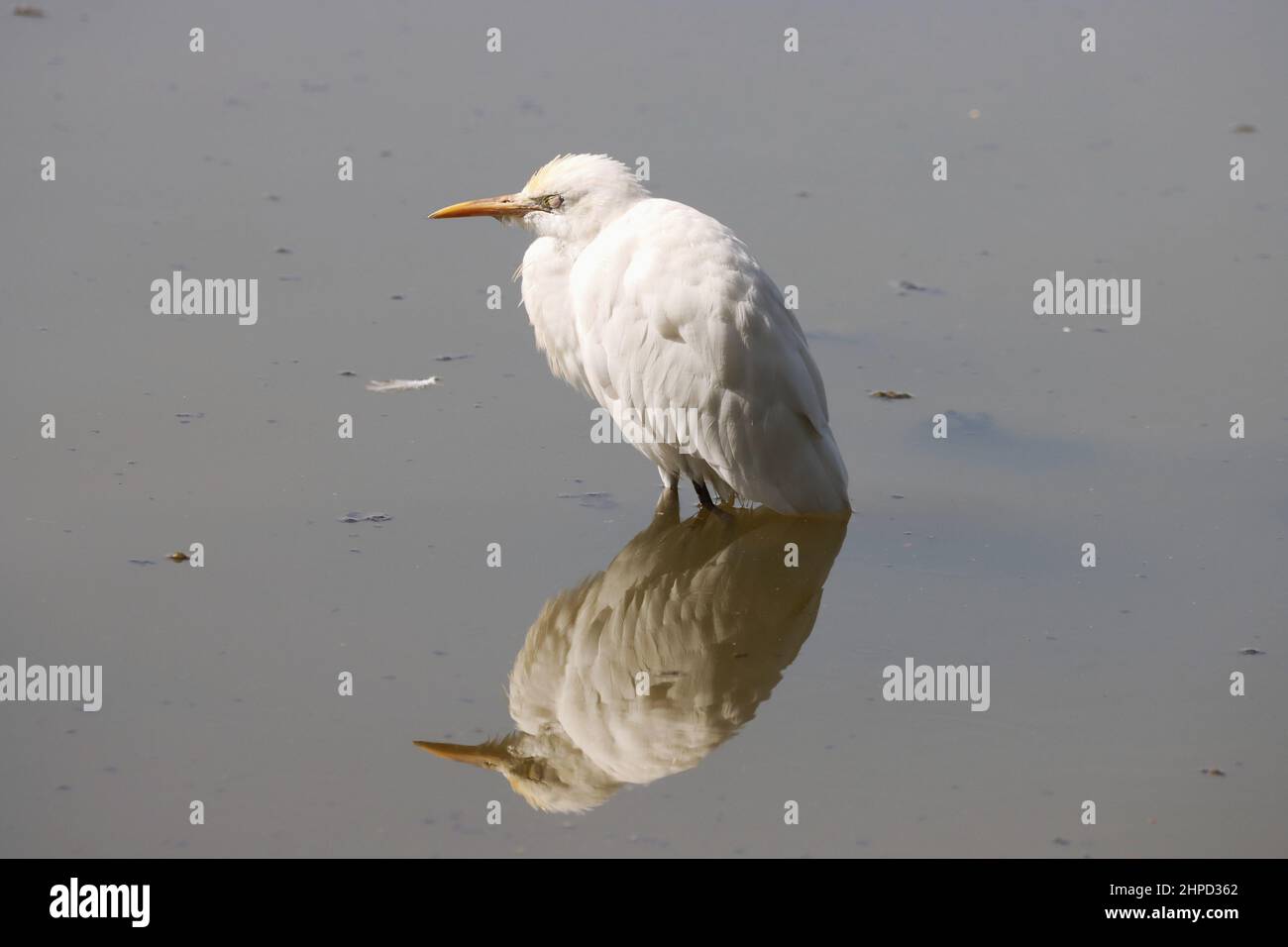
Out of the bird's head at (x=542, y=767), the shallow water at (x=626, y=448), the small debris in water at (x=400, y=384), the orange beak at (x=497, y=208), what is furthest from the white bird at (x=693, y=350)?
the bird's head at (x=542, y=767)

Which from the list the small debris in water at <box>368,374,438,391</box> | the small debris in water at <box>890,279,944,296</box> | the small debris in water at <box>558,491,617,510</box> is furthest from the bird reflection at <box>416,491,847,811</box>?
the small debris in water at <box>890,279,944,296</box>

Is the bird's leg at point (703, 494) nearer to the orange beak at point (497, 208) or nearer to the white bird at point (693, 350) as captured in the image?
the white bird at point (693, 350)

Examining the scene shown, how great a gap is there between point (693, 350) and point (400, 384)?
1.53m

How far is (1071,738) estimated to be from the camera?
5375 mm

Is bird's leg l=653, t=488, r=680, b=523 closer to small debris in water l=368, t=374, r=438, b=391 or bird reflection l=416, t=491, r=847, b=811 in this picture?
bird reflection l=416, t=491, r=847, b=811

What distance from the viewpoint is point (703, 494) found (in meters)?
6.73

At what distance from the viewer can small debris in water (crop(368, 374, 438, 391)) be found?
7.21 m

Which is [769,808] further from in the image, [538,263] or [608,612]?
[538,263]

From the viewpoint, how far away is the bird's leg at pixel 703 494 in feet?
22.0

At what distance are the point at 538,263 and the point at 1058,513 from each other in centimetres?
236

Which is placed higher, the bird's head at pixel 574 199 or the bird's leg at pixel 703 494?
the bird's head at pixel 574 199

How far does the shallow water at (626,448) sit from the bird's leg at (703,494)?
10cm

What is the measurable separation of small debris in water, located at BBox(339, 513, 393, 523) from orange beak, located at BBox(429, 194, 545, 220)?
4.38 ft

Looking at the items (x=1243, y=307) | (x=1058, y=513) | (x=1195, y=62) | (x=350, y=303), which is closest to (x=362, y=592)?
(x=350, y=303)
